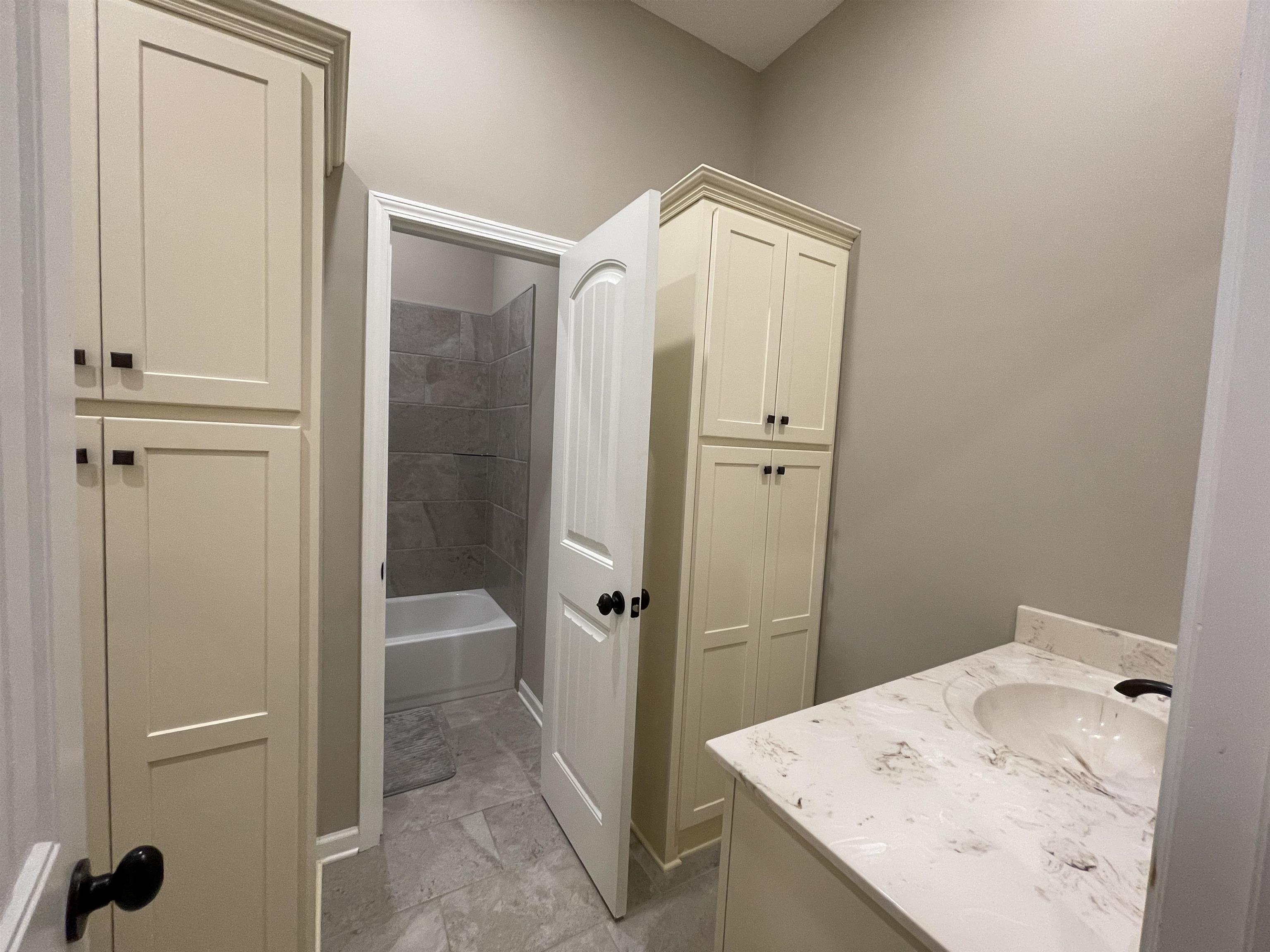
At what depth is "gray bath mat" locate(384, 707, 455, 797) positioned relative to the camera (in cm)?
204

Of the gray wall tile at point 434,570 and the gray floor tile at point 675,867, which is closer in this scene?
the gray floor tile at point 675,867

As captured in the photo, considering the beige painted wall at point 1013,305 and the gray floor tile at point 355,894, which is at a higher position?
the beige painted wall at point 1013,305

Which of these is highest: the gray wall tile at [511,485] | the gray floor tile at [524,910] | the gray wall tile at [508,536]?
the gray wall tile at [511,485]

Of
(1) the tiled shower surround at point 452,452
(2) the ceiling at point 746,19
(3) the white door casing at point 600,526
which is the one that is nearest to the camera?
(3) the white door casing at point 600,526

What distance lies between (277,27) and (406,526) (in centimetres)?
268

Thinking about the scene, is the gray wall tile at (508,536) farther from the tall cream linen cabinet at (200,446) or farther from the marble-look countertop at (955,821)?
the marble-look countertop at (955,821)

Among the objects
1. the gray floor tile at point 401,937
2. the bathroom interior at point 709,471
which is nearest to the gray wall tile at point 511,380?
the bathroom interior at point 709,471

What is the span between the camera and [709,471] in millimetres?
1578

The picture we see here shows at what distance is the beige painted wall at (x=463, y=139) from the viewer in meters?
1.56

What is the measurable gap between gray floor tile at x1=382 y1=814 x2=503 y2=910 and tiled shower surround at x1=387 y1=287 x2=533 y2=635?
129 centimetres

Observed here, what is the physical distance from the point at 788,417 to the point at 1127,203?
94 centimetres

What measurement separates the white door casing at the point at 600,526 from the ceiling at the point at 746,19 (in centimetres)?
111

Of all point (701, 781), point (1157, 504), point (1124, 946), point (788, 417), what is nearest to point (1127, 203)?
point (1157, 504)

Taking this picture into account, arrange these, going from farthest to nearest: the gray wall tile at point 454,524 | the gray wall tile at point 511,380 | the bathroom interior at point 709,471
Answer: the gray wall tile at point 454,524 < the gray wall tile at point 511,380 < the bathroom interior at point 709,471
